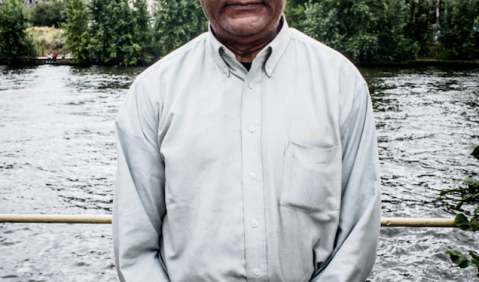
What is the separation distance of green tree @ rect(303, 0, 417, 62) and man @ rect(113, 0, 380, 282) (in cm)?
3653

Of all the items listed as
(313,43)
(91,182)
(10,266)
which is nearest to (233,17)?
(313,43)

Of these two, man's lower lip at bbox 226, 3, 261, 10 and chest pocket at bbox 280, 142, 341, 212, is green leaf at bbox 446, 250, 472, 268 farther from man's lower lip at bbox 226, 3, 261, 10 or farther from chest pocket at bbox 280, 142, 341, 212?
man's lower lip at bbox 226, 3, 261, 10

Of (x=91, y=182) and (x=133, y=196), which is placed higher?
(x=133, y=196)

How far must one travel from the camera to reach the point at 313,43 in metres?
1.72

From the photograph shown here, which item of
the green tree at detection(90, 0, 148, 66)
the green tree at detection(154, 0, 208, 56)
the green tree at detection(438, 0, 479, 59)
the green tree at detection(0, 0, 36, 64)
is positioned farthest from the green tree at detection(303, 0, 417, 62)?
the green tree at detection(0, 0, 36, 64)

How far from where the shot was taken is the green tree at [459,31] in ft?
120

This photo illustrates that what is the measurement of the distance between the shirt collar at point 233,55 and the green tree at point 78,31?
4573 cm

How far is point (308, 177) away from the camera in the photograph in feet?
5.17

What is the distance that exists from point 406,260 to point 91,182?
7.07 m

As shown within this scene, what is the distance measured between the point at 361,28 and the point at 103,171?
31246 mm

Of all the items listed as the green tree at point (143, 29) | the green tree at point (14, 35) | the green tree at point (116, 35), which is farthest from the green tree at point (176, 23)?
the green tree at point (14, 35)

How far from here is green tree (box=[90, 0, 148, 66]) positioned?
42.6 meters

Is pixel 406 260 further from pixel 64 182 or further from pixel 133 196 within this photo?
pixel 64 182

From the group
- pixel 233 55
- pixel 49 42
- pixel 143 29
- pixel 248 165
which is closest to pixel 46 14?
pixel 49 42
